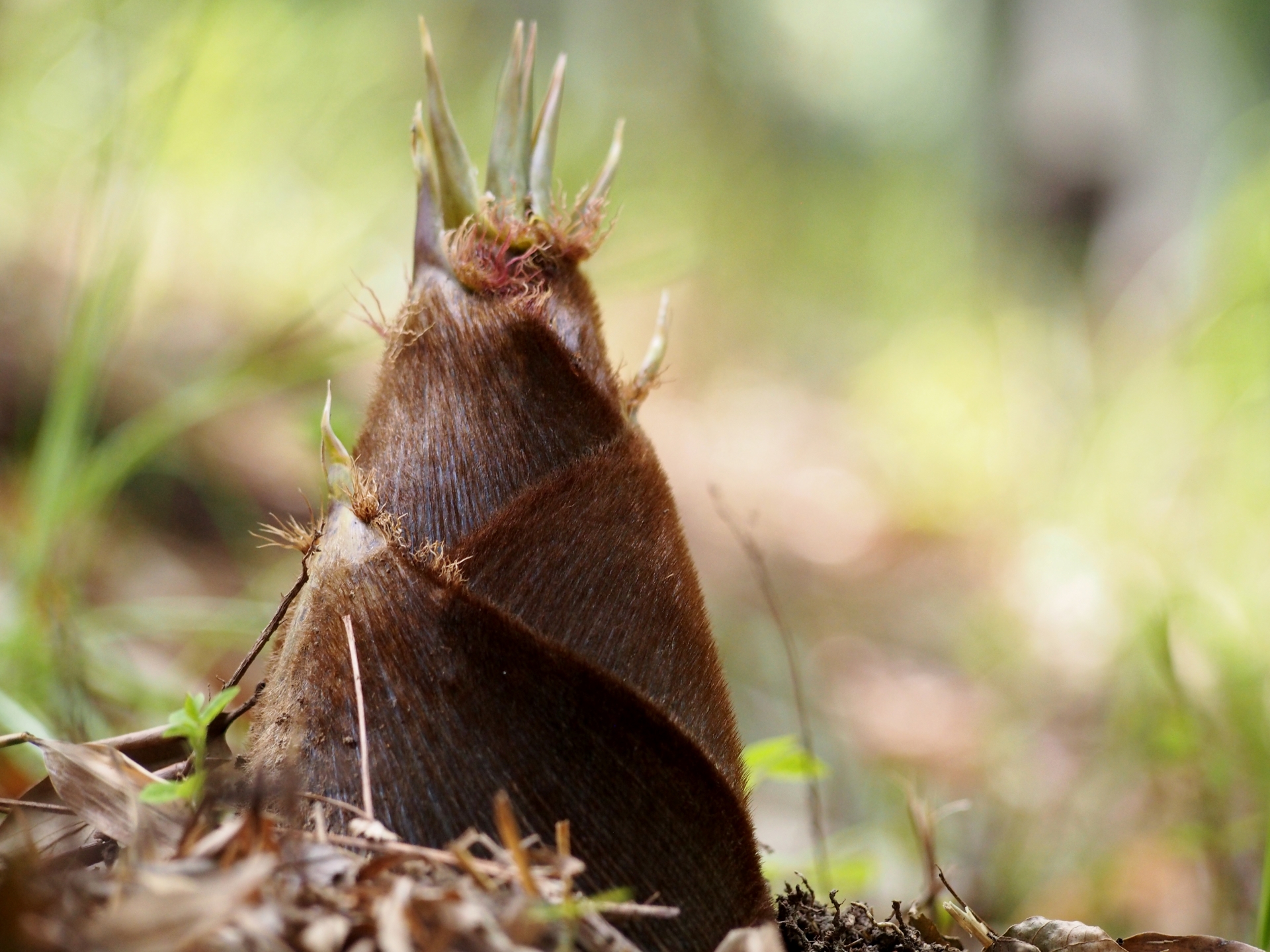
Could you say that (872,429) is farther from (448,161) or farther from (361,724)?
(361,724)

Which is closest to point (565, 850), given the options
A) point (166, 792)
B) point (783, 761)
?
point (166, 792)

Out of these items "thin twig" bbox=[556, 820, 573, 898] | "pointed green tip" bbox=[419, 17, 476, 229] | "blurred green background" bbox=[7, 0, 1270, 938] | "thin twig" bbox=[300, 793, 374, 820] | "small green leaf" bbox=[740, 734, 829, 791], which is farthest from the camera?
"blurred green background" bbox=[7, 0, 1270, 938]

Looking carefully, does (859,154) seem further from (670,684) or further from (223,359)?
(670,684)

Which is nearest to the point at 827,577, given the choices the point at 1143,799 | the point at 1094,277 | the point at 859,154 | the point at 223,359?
the point at 1094,277

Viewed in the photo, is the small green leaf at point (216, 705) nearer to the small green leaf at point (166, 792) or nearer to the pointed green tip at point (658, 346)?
the small green leaf at point (166, 792)

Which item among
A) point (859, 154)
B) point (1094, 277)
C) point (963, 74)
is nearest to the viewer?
point (1094, 277)

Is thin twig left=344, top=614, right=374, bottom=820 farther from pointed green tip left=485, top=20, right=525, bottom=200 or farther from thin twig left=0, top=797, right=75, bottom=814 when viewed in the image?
pointed green tip left=485, top=20, right=525, bottom=200

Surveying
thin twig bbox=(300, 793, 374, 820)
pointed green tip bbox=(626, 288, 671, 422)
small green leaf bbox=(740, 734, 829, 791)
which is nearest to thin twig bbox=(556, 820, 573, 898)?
thin twig bbox=(300, 793, 374, 820)

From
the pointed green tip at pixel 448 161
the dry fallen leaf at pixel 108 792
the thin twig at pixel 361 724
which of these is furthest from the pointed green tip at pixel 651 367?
the dry fallen leaf at pixel 108 792
